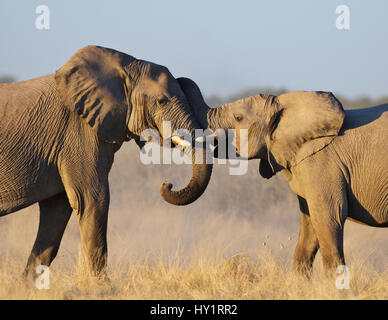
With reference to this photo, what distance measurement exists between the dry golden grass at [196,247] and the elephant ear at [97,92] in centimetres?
153

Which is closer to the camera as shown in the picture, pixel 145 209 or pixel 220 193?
pixel 145 209

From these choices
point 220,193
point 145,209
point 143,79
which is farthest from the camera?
point 220,193

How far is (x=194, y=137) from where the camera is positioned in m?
9.57

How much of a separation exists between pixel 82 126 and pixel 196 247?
4.06 meters

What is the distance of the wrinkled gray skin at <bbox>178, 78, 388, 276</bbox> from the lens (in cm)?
944

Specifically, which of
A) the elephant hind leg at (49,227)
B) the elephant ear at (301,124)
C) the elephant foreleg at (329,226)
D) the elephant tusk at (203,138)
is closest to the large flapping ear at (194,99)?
the elephant tusk at (203,138)

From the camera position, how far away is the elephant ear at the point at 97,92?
9336mm

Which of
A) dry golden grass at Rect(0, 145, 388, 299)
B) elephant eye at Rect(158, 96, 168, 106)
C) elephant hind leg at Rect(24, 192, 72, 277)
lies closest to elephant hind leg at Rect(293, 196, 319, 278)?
dry golden grass at Rect(0, 145, 388, 299)

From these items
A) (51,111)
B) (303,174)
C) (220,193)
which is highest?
(51,111)

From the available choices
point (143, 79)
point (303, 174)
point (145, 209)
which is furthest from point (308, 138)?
point (145, 209)

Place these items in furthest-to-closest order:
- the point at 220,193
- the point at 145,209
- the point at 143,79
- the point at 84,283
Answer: the point at 220,193
the point at 145,209
the point at 143,79
the point at 84,283

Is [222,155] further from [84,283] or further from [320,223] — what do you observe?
[84,283]

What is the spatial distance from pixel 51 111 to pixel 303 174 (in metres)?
2.69

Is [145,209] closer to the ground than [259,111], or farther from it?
closer to the ground
